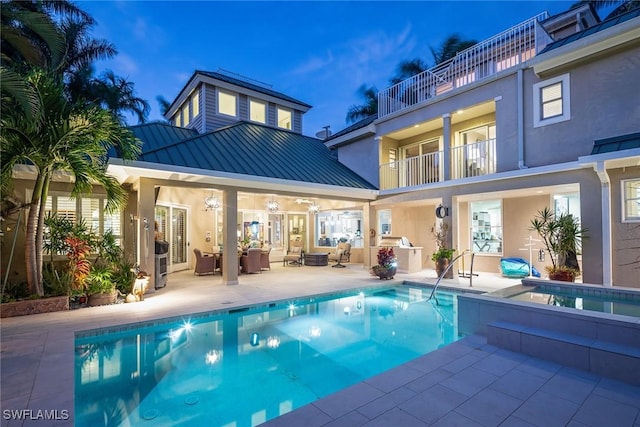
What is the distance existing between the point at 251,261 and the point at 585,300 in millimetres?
9671

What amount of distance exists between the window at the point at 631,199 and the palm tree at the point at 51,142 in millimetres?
11270

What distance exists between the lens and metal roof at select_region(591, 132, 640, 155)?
6520 mm

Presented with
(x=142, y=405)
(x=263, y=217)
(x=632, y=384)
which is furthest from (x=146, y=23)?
(x=632, y=384)

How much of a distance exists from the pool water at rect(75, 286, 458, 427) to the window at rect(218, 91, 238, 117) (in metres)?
10.6

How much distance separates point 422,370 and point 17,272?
9.24 m

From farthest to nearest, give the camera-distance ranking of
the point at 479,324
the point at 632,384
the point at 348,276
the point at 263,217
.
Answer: the point at 263,217 < the point at 348,276 < the point at 479,324 < the point at 632,384

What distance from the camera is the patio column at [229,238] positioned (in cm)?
929

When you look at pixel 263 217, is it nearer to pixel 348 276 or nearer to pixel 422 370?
pixel 348 276

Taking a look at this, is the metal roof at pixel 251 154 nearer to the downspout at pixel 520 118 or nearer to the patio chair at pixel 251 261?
the patio chair at pixel 251 261

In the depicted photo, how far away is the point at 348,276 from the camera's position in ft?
35.3

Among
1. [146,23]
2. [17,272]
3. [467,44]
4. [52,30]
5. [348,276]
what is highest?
[146,23]

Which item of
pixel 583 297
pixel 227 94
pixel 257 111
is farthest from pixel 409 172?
pixel 227 94

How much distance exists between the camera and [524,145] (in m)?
8.81

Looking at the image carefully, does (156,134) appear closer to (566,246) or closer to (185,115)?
(185,115)
